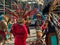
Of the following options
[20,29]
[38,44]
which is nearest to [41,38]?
[38,44]

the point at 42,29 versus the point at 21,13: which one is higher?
the point at 21,13

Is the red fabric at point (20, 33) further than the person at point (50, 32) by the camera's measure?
No

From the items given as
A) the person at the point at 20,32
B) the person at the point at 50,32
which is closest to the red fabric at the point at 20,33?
the person at the point at 20,32

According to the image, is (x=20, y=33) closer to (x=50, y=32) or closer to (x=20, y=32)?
(x=20, y=32)

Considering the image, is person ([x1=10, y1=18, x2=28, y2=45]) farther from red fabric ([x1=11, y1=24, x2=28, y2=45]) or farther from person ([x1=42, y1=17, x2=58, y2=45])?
person ([x1=42, y1=17, x2=58, y2=45])

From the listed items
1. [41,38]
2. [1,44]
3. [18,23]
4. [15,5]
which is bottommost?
[1,44]

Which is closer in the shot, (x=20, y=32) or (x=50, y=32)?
(x=20, y=32)

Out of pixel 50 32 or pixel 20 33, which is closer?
pixel 20 33

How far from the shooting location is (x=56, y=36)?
6.79 m

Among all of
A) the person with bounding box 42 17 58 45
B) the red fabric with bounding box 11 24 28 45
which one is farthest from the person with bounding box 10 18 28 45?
the person with bounding box 42 17 58 45

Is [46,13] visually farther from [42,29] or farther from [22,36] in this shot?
[22,36]

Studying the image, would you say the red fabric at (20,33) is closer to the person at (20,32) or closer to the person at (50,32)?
the person at (20,32)

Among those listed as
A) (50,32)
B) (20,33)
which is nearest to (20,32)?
(20,33)

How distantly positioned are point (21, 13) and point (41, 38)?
3.07 ft
